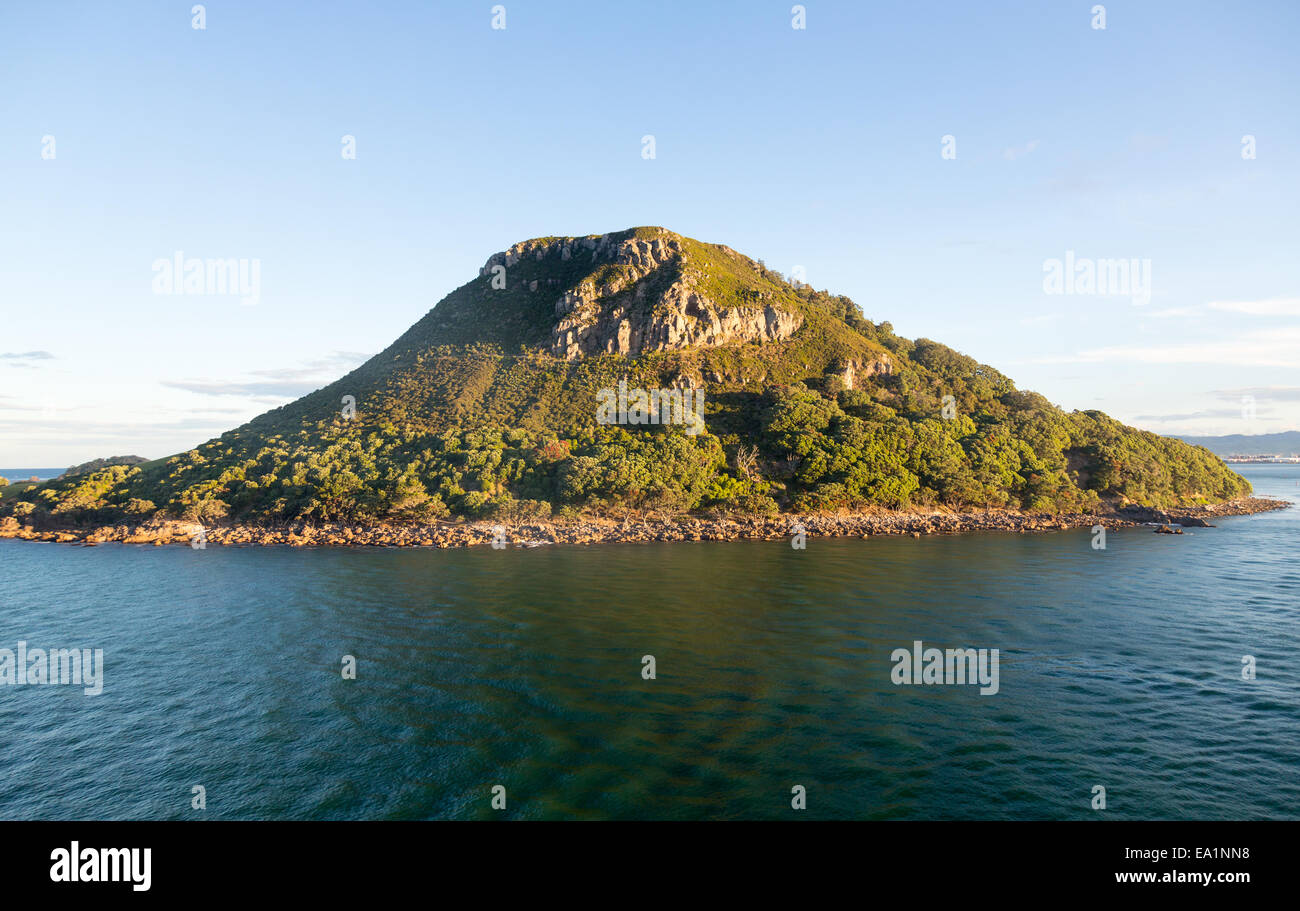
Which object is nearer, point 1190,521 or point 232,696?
point 232,696

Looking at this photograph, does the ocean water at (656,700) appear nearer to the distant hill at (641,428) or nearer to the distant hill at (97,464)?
the distant hill at (641,428)

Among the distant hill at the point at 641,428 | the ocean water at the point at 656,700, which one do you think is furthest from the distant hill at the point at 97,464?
→ the ocean water at the point at 656,700

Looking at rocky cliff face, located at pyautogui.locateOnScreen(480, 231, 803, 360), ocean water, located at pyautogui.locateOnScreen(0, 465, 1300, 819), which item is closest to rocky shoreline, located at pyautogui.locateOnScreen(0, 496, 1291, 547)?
ocean water, located at pyautogui.locateOnScreen(0, 465, 1300, 819)

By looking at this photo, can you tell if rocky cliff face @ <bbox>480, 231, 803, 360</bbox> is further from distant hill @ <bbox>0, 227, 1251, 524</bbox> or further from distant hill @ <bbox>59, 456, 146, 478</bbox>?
distant hill @ <bbox>59, 456, 146, 478</bbox>

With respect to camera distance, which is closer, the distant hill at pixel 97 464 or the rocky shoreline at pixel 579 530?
the rocky shoreline at pixel 579 530
